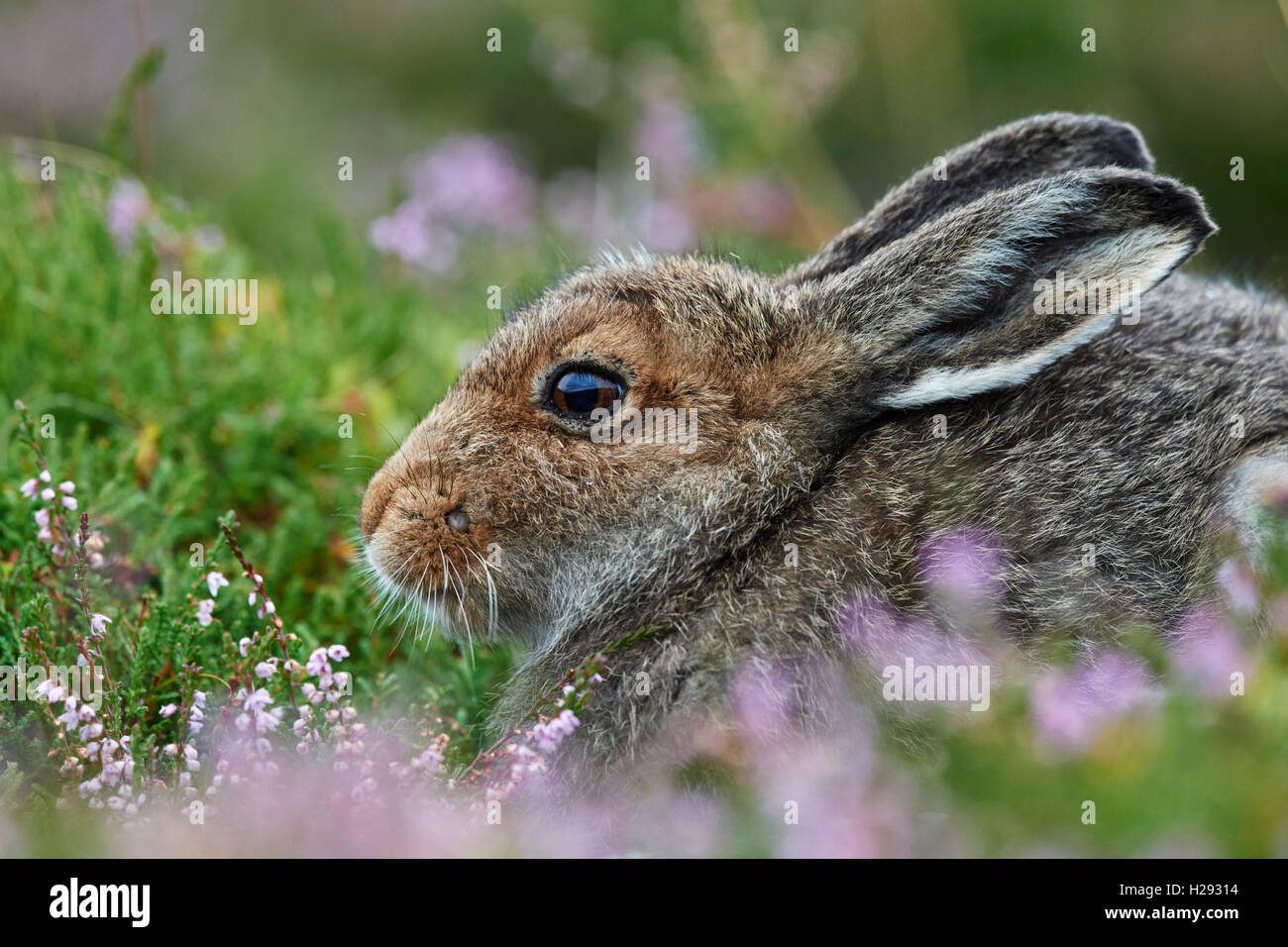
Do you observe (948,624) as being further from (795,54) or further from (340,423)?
(795,54)

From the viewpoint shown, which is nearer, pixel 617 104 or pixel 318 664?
pixel 318 664

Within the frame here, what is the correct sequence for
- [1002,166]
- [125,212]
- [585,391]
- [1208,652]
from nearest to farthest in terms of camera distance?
[1208,652]
[585,391]
[1002,166]
[125,212]

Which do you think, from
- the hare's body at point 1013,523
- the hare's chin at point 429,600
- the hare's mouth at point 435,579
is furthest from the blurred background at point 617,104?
the hare's chin at point 429,600

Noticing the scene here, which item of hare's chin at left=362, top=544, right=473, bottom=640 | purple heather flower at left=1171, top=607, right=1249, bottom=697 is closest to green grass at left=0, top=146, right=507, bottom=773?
hare's chin at left=362, top=544, right=473, bottom=640

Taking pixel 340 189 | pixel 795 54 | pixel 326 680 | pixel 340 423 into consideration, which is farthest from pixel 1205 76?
pixel 326 680

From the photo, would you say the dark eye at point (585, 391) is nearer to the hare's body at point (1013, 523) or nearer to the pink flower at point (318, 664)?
the hare's body at point (1013, 523)

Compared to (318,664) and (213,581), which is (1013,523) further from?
(213,581)

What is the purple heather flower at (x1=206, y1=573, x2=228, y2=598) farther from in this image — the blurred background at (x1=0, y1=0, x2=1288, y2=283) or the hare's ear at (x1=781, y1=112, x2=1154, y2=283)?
the blurred background at (x1=0, y1=0, x2=1288, y2=283)

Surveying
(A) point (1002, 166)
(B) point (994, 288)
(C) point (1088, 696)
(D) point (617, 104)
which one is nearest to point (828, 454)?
(B) point (994, 288)
